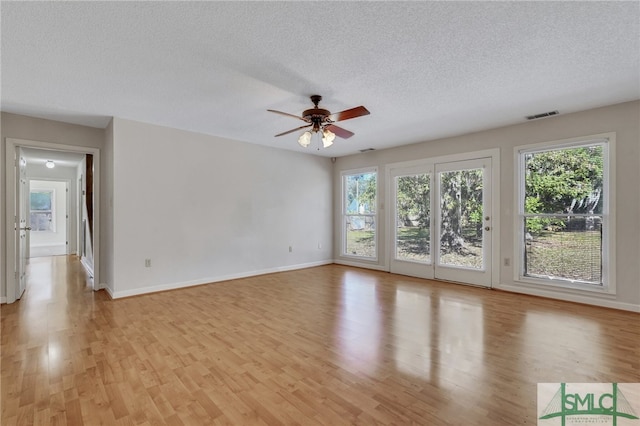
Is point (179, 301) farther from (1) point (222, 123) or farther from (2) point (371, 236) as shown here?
(2) point (371, 236)

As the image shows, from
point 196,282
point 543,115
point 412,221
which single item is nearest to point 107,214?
point 196,282

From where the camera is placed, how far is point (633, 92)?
325cm

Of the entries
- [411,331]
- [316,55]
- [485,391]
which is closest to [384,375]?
[485,391]

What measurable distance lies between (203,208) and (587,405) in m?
4.89

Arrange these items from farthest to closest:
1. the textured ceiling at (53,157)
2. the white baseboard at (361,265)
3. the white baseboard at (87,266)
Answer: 1. the white baseboard at (361,265)
2. the white baseboard at (87,266)
3. the textured ceiling at (53,157)

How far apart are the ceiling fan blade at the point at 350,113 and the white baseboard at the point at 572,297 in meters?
3.51

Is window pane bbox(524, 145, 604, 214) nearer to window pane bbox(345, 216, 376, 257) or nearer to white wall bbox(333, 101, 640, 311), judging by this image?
white wall bbox(333, 101, 640, 311)

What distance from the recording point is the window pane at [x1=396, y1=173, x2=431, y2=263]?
5469 mm

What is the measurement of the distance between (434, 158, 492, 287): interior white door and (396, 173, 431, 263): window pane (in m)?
0.22

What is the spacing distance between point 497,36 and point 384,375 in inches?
102

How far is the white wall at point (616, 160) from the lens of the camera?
349cm

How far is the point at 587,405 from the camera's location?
1812 mm

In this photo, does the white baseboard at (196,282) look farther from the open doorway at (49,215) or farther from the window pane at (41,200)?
the window pane at (41,200)

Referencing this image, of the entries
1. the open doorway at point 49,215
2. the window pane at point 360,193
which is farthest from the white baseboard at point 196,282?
the open doorway at point 49,215
